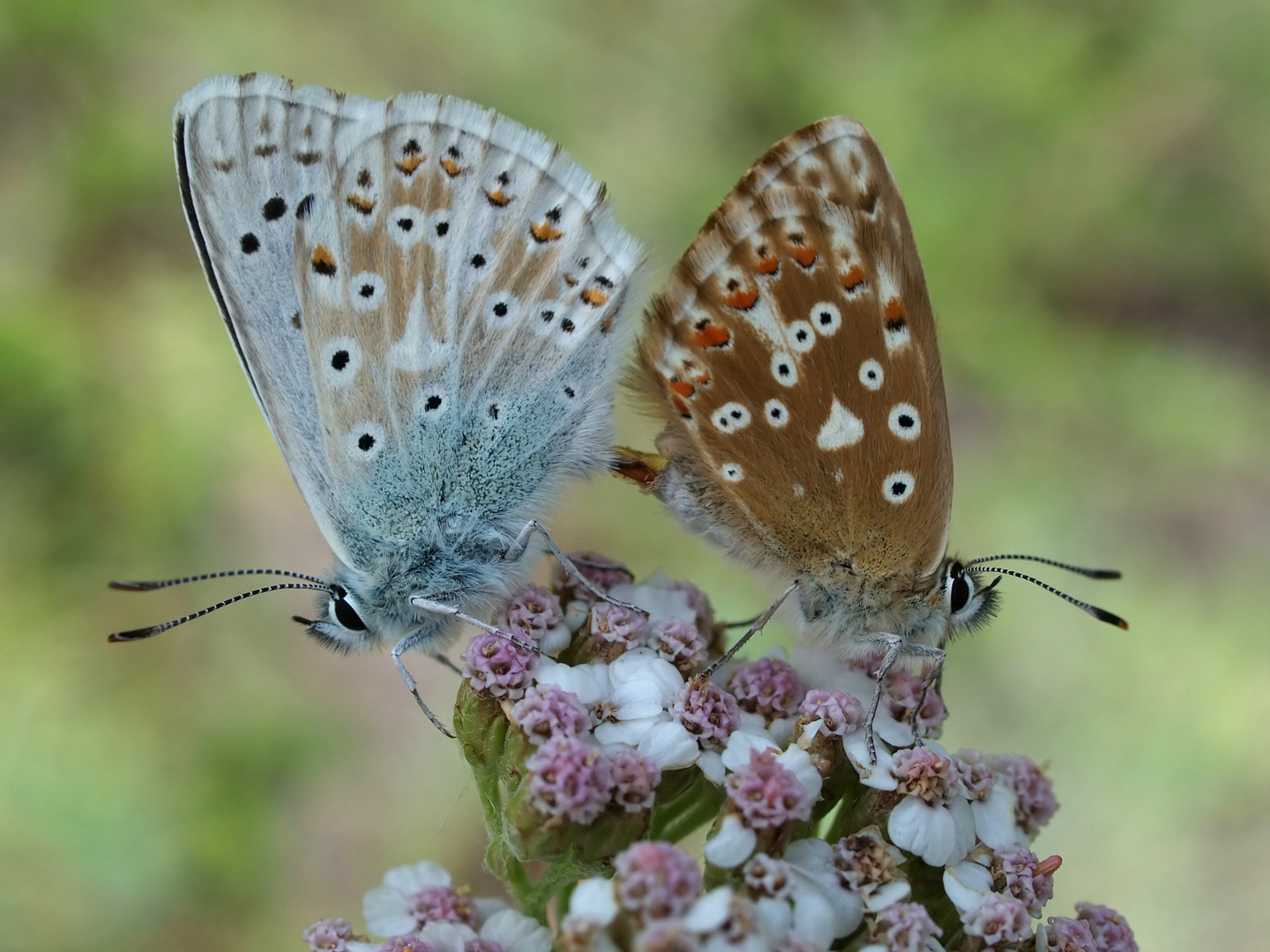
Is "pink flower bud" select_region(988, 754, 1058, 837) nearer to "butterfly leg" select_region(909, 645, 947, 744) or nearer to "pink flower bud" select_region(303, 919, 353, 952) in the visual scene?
"butterfly leg" select_region(909, 645, 947, 744)

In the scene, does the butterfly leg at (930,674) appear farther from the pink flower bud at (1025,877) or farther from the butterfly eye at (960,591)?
the pink flower bud at (1025,877)

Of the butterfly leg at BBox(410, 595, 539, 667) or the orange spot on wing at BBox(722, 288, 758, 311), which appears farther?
the orange spot on wing at BBox(722, 288, 758, 311)

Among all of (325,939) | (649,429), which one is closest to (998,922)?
(325,939)

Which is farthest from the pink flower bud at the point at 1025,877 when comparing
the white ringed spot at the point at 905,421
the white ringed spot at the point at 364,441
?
the white ringed spot at the point at 364,441

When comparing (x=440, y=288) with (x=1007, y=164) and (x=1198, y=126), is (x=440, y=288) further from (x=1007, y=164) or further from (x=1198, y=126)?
(x=1198, y=126)

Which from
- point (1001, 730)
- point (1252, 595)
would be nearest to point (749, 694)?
point (1001, 730)

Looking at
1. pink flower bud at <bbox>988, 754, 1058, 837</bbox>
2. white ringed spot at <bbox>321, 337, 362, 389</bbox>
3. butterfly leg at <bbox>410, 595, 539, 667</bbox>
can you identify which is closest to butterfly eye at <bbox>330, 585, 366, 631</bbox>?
butterfly leg at <bbox>410, 595, 539, 667</bbox>
